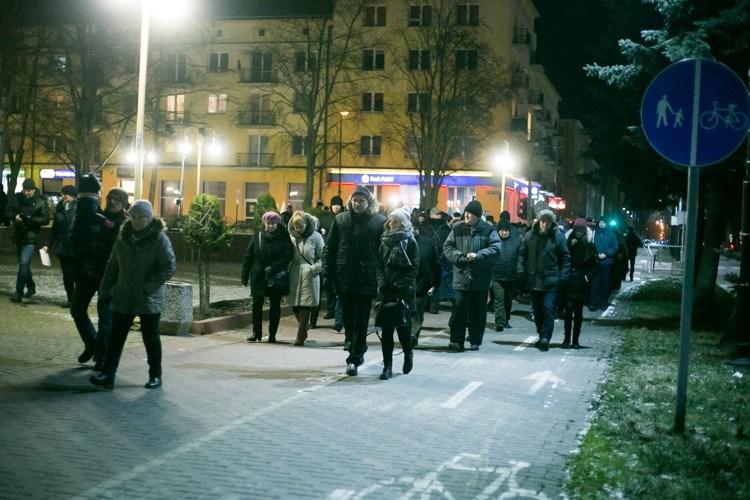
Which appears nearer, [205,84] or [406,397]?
[406,397]

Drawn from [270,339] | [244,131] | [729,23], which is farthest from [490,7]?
[270,339]

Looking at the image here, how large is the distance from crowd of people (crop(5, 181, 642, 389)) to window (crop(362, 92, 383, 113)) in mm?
45946

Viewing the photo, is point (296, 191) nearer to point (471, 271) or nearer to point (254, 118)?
point (254, 118)

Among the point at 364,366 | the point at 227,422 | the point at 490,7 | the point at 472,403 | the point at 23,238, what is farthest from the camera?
the point at 490,7

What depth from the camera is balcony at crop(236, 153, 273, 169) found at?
68.5 meters

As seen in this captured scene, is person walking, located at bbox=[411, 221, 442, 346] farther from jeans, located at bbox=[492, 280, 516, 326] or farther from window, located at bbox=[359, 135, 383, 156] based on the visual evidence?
window, located at bbox=[359, 135, 383, 156]

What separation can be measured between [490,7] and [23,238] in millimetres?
52462

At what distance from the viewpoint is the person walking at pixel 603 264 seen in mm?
21641

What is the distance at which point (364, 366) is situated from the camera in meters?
11.4

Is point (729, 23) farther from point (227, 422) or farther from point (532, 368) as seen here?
point (227, 422)

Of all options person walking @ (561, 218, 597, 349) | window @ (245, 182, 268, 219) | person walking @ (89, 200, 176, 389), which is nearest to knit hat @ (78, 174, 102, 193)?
person walking @ (89, 200, 176, 389)

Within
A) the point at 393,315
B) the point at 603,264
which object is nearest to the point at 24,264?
the point at 393,315

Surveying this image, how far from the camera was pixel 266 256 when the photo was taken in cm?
1375

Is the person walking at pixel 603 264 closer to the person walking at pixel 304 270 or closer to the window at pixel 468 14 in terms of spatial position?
the person walking at pixel 304 270
